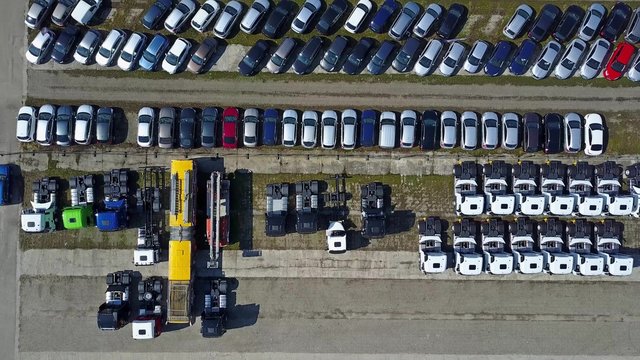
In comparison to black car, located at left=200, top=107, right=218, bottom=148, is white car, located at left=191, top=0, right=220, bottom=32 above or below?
above

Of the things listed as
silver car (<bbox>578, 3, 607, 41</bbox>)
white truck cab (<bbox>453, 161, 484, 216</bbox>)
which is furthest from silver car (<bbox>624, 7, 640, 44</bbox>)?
white truck cab (<bbox>453, 161, 484, 216</bbox>)

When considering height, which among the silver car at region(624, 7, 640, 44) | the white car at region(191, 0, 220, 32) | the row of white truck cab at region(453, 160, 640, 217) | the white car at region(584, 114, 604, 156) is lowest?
the row of white truck cab at region(453, 160, 640, 217)

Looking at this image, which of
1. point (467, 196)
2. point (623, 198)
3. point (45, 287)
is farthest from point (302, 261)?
point (623, 198)

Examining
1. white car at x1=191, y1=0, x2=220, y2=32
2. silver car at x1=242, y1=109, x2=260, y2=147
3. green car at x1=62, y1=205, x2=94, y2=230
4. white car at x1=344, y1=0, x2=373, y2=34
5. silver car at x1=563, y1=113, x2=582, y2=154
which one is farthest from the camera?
white car at x1=344, y1=0, x2=373, y2=34

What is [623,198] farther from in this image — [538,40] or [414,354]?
[414,354]

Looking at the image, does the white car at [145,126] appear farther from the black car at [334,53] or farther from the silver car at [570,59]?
the silver car at [570,59]

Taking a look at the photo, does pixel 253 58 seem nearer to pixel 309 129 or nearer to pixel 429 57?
pixel 309 129

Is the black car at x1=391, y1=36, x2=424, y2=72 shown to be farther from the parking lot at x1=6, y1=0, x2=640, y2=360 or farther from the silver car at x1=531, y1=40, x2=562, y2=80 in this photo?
the silver car at x1=531, y1=40, x2=562, y2=80

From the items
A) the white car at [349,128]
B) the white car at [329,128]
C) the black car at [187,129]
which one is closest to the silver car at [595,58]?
the white car at [349,128]
